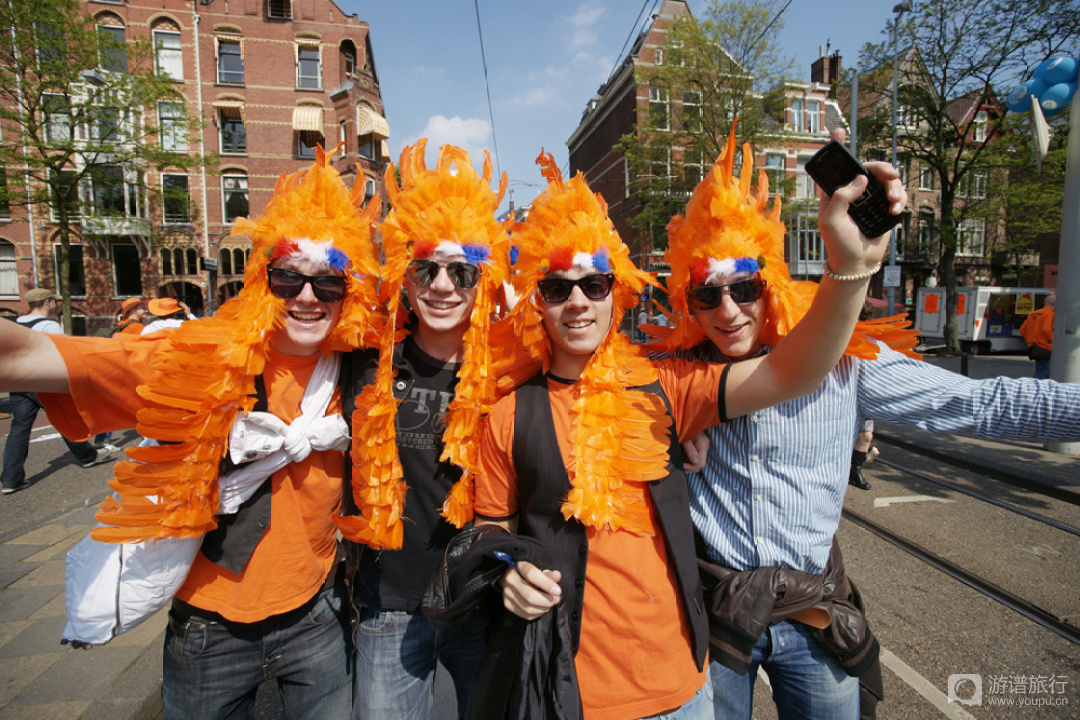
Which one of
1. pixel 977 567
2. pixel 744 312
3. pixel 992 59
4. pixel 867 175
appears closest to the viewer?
pixel 867 175

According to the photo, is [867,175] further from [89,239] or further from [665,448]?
[89,239]

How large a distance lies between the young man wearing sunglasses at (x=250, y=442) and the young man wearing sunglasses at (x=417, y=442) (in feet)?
0.35

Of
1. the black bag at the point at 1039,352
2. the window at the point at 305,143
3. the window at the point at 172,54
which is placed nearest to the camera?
the black bag at the point at 1039,352

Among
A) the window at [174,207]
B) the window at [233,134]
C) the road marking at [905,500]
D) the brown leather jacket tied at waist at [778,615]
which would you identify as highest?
the window at [233,134]

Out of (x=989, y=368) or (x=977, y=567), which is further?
(x=989, y=368)

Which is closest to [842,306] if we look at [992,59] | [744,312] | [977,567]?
[744,312]

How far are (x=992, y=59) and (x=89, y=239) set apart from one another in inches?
1211

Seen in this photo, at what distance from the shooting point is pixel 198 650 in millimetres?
1495

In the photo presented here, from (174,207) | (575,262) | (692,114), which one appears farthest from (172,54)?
(575,262)

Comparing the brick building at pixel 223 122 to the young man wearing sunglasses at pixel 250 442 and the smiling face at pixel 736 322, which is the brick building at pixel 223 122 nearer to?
the young man wearing sunglasses at pixel 250 442

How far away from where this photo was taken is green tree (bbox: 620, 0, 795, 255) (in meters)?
15.2

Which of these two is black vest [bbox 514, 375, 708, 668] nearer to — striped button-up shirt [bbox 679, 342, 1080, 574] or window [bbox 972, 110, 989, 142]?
striped button-up shirt [bbox 679, 342, 1080, 574]

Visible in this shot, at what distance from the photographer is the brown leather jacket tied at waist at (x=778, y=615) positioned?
4.78 feet

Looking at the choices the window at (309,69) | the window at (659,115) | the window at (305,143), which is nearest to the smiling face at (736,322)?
the window at (659,115)
